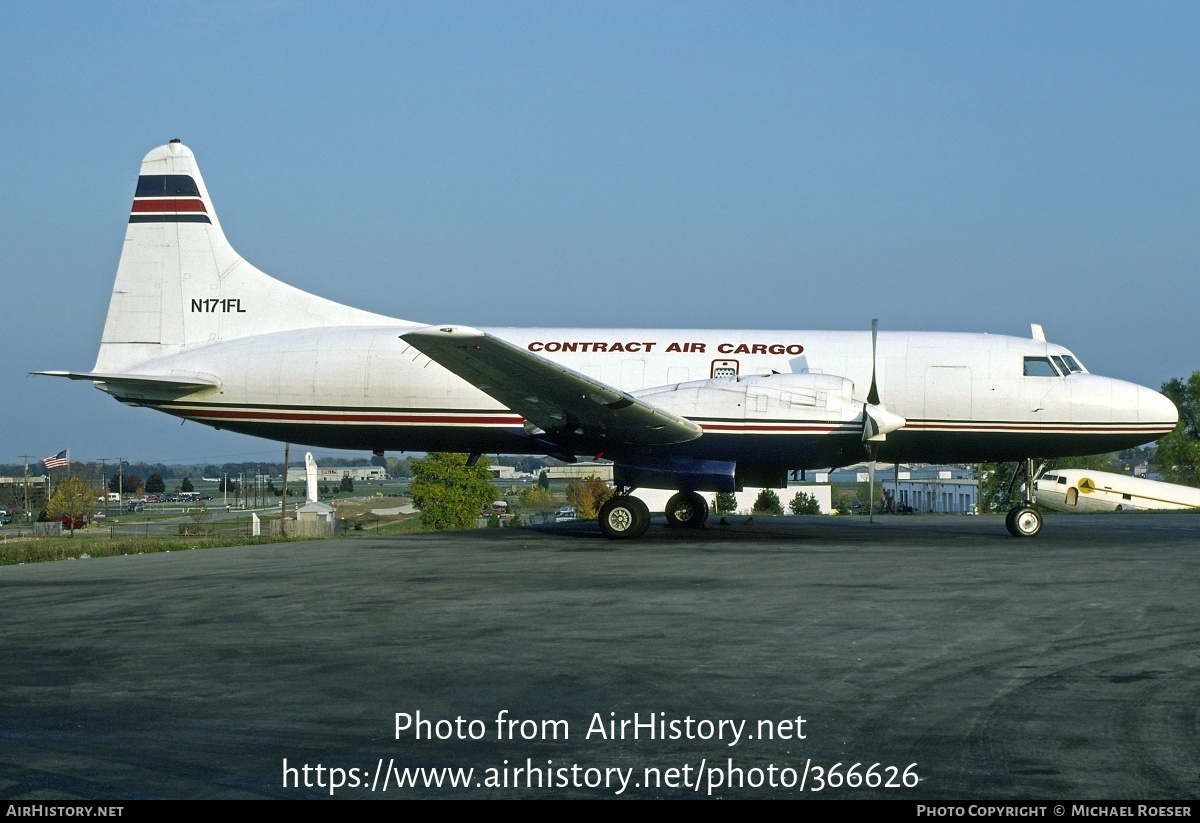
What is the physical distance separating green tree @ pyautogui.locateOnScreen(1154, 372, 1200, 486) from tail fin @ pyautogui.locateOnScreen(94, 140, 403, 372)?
5271 cm

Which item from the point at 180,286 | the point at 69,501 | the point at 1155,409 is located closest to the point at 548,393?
the point at 180,286

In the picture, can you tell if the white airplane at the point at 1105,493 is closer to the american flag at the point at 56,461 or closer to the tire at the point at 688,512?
the tire at the point at 688,512

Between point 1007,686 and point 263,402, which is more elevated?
point 263,402

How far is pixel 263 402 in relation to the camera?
71.6 feet

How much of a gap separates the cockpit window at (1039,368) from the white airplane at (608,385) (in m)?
0.03

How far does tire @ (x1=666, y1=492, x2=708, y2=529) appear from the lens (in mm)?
23922

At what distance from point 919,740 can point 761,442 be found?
45.1ft

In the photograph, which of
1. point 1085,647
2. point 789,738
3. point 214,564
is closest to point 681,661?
point 789,738

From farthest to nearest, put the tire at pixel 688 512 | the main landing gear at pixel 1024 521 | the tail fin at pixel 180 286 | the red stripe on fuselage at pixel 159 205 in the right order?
the tire at pixel 688 512 → the red stripe on fuselage at pixel 159 205 → the tail fin at pixel 180 286 → the main landing gear at pixel 1024 521

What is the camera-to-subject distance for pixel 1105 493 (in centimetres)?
4247

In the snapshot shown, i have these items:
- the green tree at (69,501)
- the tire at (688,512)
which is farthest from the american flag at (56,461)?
the tire at (688,512)

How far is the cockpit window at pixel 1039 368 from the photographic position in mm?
21797
